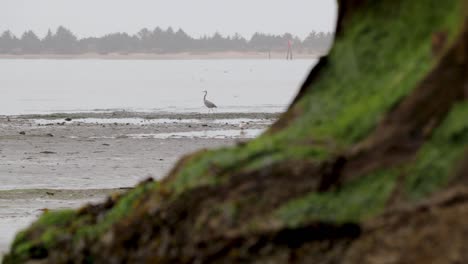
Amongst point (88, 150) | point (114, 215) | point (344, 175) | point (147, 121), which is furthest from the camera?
point (147, 121)

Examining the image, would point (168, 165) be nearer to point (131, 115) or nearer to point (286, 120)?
point (286, 120)

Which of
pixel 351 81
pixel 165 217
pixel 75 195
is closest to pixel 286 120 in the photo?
pixel 351 81

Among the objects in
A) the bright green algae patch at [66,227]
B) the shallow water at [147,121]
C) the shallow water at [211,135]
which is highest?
the bright green algae patch at [66,227]

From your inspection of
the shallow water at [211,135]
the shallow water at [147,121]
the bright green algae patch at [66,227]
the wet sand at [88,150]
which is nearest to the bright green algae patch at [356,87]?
the bright green algae patch at [66,227]

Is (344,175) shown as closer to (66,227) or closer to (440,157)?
(440,157)

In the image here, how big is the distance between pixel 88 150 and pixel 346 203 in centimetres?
2384

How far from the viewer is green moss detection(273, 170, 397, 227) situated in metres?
7.97

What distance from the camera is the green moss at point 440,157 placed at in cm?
777

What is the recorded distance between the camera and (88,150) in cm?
3150

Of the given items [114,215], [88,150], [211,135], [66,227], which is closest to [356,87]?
[114,215]

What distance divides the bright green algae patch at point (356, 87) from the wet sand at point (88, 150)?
689 cm

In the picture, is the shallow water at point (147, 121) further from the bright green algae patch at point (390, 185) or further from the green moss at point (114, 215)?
the bright green algae patch at point (390, 185)

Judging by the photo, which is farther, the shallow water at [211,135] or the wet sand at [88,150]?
the shallow water at [211,135]

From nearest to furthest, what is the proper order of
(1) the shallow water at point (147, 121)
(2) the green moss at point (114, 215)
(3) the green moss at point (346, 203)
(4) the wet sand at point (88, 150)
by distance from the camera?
1. (3) the green moss at point (346, 203)
2. (2) the green moss at point (114, 215)
3. (4) the wet sand at point (88, 150)
4. (1) the shallow water at point (147, 121)
